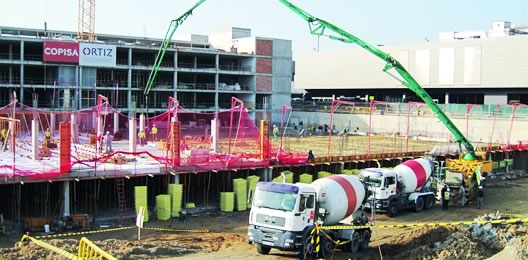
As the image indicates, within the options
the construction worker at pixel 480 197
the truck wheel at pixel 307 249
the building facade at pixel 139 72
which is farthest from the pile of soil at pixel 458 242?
the building facade at pixel 139 72

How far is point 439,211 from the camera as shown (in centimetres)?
3183

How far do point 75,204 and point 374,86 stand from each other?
227 ft

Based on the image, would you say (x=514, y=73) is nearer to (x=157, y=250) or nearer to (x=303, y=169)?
(x=303, y=169)

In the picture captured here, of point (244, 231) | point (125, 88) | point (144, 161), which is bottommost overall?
point (244, 231)

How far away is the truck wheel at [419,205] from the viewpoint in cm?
3102

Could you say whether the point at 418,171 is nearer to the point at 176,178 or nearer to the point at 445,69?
the point at 176,178

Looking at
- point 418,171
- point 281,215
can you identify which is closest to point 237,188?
point 418,171

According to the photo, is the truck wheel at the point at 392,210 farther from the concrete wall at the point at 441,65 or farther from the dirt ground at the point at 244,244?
the concrete wall at the point at 441,65

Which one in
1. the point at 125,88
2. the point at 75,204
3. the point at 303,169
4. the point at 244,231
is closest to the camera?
the point at 244,231

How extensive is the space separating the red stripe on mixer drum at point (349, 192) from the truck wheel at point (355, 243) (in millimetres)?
924

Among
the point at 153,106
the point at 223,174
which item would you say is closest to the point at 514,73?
the point at 153,106

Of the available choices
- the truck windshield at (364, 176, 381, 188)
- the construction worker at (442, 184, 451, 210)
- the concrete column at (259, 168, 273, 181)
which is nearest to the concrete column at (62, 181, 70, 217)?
the concrete column at (259, 168, 273, 181)

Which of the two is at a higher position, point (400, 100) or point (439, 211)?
point (400, 100)

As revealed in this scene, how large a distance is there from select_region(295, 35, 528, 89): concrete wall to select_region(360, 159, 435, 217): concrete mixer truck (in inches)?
1879
